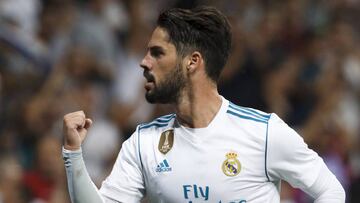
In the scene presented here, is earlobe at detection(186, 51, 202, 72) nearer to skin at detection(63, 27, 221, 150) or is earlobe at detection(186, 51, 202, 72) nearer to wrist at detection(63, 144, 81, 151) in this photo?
skin at detection(63, 27, 221, 150)

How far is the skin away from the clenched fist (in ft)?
0.79

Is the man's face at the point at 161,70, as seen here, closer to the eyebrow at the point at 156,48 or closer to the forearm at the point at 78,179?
the eyebrow at the point at 156,48

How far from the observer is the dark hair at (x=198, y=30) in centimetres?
510

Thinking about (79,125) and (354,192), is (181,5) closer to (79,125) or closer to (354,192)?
(354,192)

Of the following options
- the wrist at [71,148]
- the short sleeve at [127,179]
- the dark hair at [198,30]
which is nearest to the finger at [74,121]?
the wrist at [71,148]

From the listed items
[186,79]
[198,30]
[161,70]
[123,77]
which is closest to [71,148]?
[161,70]

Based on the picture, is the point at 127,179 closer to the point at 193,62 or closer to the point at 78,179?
the point at 78,179

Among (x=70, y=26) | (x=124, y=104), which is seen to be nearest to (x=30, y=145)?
(x=124, y=104)

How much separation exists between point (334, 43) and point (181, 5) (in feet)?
5.30

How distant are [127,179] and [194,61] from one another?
0.66 meters

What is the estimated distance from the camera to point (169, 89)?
200 inches

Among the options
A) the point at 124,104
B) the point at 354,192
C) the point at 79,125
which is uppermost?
the point at 79,125

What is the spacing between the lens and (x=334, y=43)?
10.4 m

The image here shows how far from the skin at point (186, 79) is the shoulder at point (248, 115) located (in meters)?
0.07
